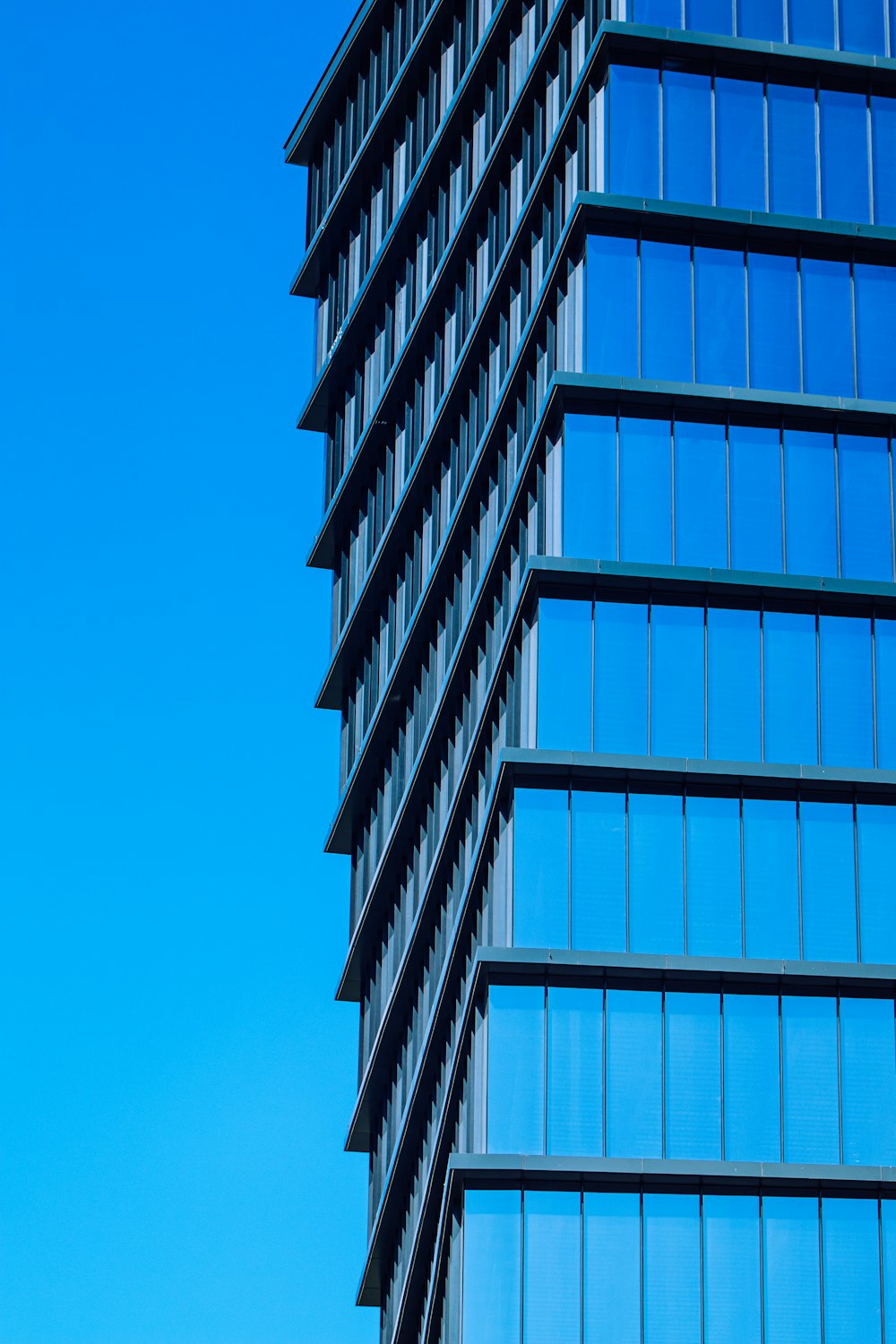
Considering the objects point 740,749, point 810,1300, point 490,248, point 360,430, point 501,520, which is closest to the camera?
point 810,1300

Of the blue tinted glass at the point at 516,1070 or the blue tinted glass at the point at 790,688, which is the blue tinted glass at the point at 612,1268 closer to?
the blue tinted glass at the point at 516,1070

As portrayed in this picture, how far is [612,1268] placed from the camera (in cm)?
3969

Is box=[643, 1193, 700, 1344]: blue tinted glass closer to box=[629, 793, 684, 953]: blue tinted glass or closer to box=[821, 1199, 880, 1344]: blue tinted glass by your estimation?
box=[821, 1199, 880, 1344]: blue tinted glass

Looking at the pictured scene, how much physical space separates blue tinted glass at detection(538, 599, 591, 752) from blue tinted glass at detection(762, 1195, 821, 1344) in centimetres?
943

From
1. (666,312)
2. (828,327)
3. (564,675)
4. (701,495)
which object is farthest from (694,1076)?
(828,327)

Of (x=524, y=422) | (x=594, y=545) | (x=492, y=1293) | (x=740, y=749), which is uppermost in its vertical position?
(x=524, y=422)

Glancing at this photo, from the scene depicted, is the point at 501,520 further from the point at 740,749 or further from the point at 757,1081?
the point at 757,1081

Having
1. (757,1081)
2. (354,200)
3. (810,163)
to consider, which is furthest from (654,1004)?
(354,200)

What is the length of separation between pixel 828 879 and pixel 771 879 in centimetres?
116

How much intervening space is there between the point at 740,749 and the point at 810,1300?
34.1ft

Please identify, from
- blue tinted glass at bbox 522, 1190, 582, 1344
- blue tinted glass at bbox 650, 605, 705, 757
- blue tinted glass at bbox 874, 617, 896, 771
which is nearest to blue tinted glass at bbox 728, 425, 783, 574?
blue tinted glass at bbox 650, 605, 705, 757

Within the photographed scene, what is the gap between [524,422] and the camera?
47969 mm

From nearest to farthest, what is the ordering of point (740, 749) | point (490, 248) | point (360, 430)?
point (740, 749)
point (490, 248)
point (360, 430)

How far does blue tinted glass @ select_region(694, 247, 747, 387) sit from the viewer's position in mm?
45688
